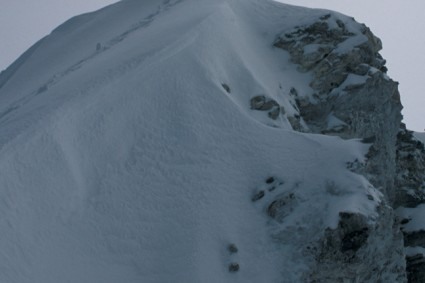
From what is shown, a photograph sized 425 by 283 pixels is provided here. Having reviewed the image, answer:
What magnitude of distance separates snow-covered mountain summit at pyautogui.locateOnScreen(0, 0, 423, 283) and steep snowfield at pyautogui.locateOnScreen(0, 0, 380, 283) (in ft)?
0.15

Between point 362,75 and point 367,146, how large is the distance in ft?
29.8

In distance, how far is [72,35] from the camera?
39.3 meters

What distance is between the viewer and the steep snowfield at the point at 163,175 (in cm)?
1514

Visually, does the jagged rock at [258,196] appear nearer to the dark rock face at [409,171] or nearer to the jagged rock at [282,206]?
the jagged rock at [282,206]

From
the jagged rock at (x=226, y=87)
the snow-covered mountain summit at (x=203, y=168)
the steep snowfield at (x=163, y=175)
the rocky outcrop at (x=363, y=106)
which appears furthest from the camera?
the jagged rock at (x=226, y=87)

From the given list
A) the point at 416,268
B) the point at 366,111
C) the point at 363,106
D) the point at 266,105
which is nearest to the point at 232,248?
the point at 266,105

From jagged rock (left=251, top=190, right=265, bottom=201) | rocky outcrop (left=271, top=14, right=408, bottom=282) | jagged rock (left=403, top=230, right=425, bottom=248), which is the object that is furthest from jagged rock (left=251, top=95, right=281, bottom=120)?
jagged rock (left=403, top=230, right=425, bottom=248)

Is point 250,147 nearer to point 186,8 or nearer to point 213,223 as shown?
point 213,223

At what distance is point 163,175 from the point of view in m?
18.2

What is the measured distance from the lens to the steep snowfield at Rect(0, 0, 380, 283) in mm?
15141

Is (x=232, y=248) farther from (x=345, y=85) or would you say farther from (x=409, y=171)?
(x=345, y=85)

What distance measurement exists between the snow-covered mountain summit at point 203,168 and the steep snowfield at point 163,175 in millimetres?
46

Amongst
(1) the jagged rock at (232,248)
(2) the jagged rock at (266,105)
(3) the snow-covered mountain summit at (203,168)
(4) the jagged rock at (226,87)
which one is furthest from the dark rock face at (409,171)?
(1) the jagged rock at (232,248)

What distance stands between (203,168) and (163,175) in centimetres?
136
